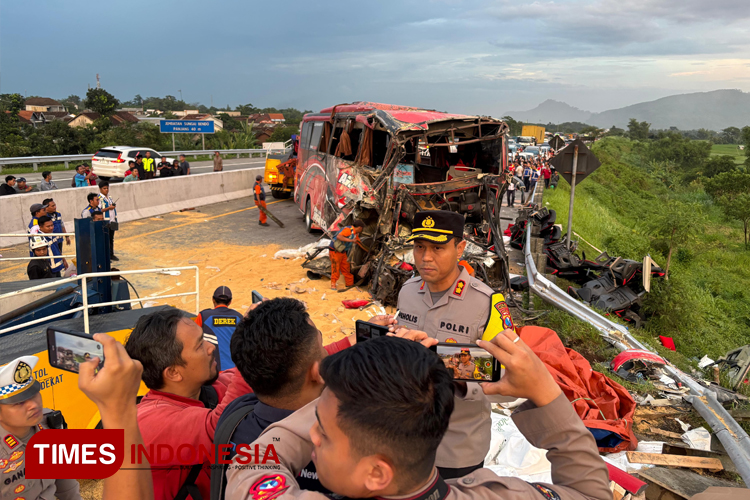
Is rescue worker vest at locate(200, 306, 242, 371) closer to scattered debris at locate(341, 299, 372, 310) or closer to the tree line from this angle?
scattered debris at locate(341, 299, 372, 310)

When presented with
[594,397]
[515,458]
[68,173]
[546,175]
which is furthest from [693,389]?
[68,173]

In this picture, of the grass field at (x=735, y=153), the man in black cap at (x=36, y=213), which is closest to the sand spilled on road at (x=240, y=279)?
the man in black cap at (x=36, y=213)

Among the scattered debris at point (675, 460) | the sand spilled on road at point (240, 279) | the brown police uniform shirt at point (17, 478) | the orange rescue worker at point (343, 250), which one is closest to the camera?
the brown police uniform shirt at point (17, 478)

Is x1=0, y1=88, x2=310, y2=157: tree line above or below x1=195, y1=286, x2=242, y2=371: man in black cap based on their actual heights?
above

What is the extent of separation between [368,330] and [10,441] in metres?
2.01

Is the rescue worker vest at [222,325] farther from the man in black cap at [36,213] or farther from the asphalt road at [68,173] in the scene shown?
the asphalt road at [68,173]

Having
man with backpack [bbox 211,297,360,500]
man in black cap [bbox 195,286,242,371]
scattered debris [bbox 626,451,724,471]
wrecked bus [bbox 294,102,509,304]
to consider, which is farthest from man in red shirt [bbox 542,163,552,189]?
man with backpack [bbox 211,297,360,500]

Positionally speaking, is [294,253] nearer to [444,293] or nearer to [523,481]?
[444,293]

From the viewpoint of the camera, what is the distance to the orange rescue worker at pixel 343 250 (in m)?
8.62

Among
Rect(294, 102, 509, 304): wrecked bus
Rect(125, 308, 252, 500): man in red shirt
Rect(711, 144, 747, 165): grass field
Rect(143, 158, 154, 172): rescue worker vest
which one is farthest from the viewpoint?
Rect(711, 144, 747, 165): grass field

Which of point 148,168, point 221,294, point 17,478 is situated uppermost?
point 148,168

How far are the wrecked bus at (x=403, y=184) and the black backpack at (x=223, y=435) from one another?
622cm

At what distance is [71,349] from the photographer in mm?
1701

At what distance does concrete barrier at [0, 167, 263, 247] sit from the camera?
10422 mm
